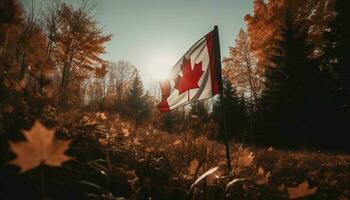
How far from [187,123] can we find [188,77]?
49.9 inches

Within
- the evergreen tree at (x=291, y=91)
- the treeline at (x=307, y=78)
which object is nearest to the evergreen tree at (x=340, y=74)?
the treeline at (x=307, y=78)

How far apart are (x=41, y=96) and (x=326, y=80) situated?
12.5 metres

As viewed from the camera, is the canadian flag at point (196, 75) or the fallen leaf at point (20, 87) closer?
the fallen leaf at point (20, 87)

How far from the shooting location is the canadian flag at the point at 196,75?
9.91 ft

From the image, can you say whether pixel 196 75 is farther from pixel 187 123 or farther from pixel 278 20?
pixel 278 20

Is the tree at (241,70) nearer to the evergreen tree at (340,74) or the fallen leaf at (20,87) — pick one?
the evergreen tree at (340,74)

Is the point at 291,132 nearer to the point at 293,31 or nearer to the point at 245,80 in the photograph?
the point at 293,31

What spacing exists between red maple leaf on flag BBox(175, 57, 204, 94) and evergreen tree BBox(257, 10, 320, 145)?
958cm

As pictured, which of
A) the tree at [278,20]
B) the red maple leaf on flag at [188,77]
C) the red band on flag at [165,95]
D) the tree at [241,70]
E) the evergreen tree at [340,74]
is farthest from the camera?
the tree at [241,70]

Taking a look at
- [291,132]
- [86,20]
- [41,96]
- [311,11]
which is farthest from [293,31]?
[41,96]

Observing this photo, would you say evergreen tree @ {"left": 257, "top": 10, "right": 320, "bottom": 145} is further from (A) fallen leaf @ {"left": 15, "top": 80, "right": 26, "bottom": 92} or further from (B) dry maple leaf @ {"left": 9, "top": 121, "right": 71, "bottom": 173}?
(B) dry maple leaf @ {"left": 9, "top": 121, "right": 71, "bottom": 173}

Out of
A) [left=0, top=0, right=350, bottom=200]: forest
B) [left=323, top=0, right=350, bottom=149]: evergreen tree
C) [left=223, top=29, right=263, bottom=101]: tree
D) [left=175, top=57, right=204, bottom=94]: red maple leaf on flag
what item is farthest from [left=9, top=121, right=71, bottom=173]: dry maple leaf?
[left=223, top=29, right=263, bottom=101]: tree

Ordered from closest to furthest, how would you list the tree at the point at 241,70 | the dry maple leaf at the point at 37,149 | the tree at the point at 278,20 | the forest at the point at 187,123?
1. the dry maple leaf at the point at 37,149
2. the forest at the point at 187,123
3. the tree at the point at 278,20
4. the tree at the point at 241,70

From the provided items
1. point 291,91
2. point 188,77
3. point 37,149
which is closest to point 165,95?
point 188,77
